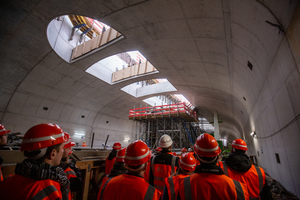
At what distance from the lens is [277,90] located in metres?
4.35

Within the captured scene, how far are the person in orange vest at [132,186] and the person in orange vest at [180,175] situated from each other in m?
0.22

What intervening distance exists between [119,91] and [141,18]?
10195 millimetres

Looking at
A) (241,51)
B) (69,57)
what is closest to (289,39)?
(241,51)

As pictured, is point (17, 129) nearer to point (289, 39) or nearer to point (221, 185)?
point (221, 185)

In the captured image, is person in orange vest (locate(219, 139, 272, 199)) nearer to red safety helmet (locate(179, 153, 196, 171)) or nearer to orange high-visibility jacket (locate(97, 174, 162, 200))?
red safety helmet (locate(179, 153, 196, 171))

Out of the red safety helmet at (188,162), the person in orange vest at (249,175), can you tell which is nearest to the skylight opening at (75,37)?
the red safety helmet at (188,162)

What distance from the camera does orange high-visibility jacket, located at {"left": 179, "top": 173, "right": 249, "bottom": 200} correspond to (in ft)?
4.99

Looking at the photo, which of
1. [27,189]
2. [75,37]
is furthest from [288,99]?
[75,37]

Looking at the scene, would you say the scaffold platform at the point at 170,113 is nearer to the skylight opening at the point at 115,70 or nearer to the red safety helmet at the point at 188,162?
the skylight opening at the point at 115,70

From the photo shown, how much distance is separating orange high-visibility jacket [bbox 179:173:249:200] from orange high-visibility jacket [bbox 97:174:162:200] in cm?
34

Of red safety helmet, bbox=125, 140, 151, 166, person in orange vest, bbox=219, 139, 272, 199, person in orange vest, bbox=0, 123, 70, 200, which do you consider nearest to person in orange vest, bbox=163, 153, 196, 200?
red safety helmet, bbox=125, 140, 151, 166

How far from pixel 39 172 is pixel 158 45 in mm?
7380

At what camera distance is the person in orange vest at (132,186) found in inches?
61.4

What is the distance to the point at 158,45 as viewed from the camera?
7699 millimetres
